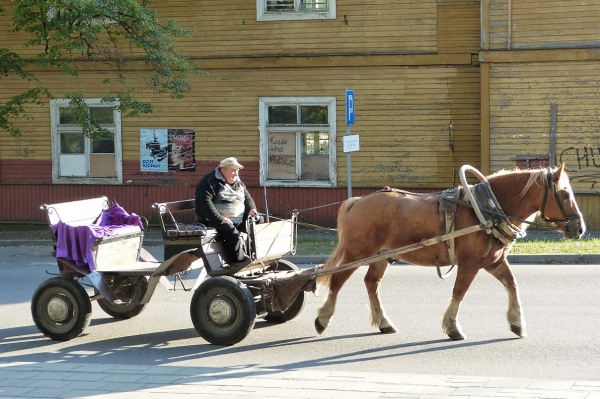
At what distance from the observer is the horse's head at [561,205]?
867 centimetres

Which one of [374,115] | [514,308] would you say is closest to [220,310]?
[514,308]

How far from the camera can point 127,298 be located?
33.0 feet

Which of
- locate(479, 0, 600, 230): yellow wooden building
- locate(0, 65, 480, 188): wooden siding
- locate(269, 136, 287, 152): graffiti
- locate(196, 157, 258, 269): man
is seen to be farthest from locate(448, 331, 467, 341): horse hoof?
locate(269, 136, 287, 152): graffiti

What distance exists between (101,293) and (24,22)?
11178 mm

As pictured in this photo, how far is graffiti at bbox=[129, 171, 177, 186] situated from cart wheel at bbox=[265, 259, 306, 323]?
1209 cm

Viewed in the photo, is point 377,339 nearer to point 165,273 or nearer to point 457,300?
point 457,300

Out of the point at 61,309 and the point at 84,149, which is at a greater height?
the point at 84,149

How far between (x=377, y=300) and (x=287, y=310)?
1.12 m

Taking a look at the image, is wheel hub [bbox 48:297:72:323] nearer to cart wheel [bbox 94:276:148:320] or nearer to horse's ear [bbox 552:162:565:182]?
cart wheel [bbox 94:276:148:320]

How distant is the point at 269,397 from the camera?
6754mm

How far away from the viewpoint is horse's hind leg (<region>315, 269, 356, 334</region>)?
9305 millimetres

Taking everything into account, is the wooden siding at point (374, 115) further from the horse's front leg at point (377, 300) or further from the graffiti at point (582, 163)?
the horse's front leg at point (377, 300)

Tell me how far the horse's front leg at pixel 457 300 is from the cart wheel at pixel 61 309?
3.76 meters

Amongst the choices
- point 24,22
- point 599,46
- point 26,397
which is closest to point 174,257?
point 26,397
